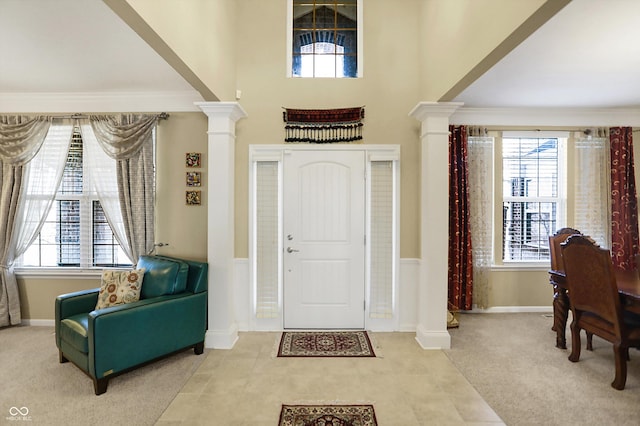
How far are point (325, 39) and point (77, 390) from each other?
4.02 meters

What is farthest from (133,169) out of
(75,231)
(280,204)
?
(280,204)

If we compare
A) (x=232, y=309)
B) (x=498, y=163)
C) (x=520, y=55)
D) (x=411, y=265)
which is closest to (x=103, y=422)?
(x=232, y=309)

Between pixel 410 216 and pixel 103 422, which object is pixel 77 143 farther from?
pixel 410 216

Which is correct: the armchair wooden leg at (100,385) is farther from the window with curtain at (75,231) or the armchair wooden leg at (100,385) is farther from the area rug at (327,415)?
the window with curtain at (75,231)

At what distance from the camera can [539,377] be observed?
2.60 metres

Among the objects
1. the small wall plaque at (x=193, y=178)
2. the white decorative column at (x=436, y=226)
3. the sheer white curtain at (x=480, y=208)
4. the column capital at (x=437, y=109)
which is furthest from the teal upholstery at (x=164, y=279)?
the sheer white curtain at (x=480, y=208)

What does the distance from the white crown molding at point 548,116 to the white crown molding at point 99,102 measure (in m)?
3.21

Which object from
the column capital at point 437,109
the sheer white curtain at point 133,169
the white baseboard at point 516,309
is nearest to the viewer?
the column capital at point 437,109

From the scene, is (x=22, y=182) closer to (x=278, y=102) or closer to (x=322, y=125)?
(x=278, y=102)

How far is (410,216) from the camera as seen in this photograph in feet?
11.6

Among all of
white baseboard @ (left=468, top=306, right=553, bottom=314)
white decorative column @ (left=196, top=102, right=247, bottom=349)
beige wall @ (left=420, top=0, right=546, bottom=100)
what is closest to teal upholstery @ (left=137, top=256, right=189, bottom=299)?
white decorative column @ (left=196, top=102, right=247, bottom=349)

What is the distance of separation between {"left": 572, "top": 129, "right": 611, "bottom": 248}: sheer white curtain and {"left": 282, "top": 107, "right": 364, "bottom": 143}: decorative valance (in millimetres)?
2925

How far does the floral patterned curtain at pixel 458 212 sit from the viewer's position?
3.91 meters

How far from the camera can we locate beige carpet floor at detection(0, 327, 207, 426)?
2.12 meters
